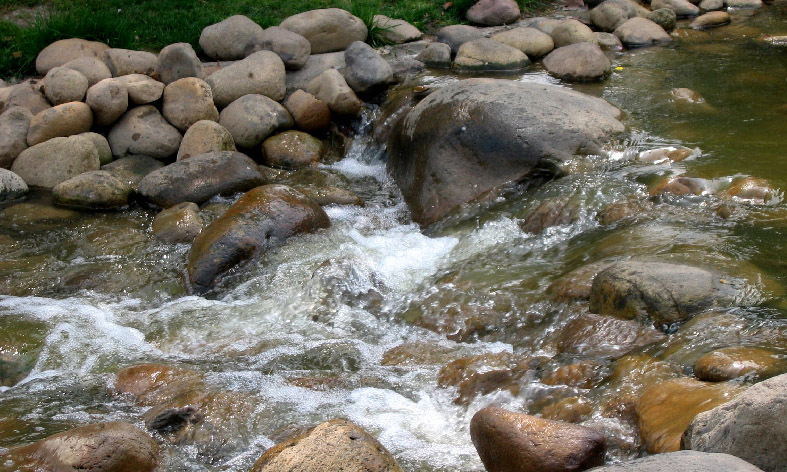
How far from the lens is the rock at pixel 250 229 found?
6.23m

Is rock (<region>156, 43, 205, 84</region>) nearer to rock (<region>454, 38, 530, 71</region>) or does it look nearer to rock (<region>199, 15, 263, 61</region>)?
rock (<region>199, 15, 263, 61</region>)

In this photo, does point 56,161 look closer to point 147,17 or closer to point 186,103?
point 186,103

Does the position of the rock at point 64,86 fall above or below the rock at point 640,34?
above

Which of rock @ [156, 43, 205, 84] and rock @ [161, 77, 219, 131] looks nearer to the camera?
rock @ [161, 77, 219, 131]

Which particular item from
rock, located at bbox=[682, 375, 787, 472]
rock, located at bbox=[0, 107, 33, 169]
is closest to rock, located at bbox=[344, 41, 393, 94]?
rock, located at bbox=[0, 107, 33, 169]

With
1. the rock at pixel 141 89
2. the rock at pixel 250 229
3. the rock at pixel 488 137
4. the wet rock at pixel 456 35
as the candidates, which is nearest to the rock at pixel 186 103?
the rock at pixel 141 89

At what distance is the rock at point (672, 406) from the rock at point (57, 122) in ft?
21.8

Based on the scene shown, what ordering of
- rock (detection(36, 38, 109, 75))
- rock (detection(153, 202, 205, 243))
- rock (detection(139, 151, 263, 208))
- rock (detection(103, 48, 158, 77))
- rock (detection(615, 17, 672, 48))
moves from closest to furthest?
rock (detection(153, 202, 205, 243)) < rock (detection(139, 151, 263, 208)) < rock (detection(103, 48, 158, 77)) < rock (detection(36, 38, 109, 75)) < rock (detection(615, 17, 672, 48))

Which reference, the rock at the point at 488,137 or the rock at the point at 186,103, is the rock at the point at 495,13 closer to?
the rock at the point at 488,137

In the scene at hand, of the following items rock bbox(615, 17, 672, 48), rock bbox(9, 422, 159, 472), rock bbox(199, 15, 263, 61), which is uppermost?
rock bbox(199, 15, 263, 61)

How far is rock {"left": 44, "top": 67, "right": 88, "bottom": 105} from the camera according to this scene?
8352 mm

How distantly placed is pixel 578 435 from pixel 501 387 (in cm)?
104

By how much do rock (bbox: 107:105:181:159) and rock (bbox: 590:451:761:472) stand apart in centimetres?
679

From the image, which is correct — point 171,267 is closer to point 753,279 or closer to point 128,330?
point 128,330
